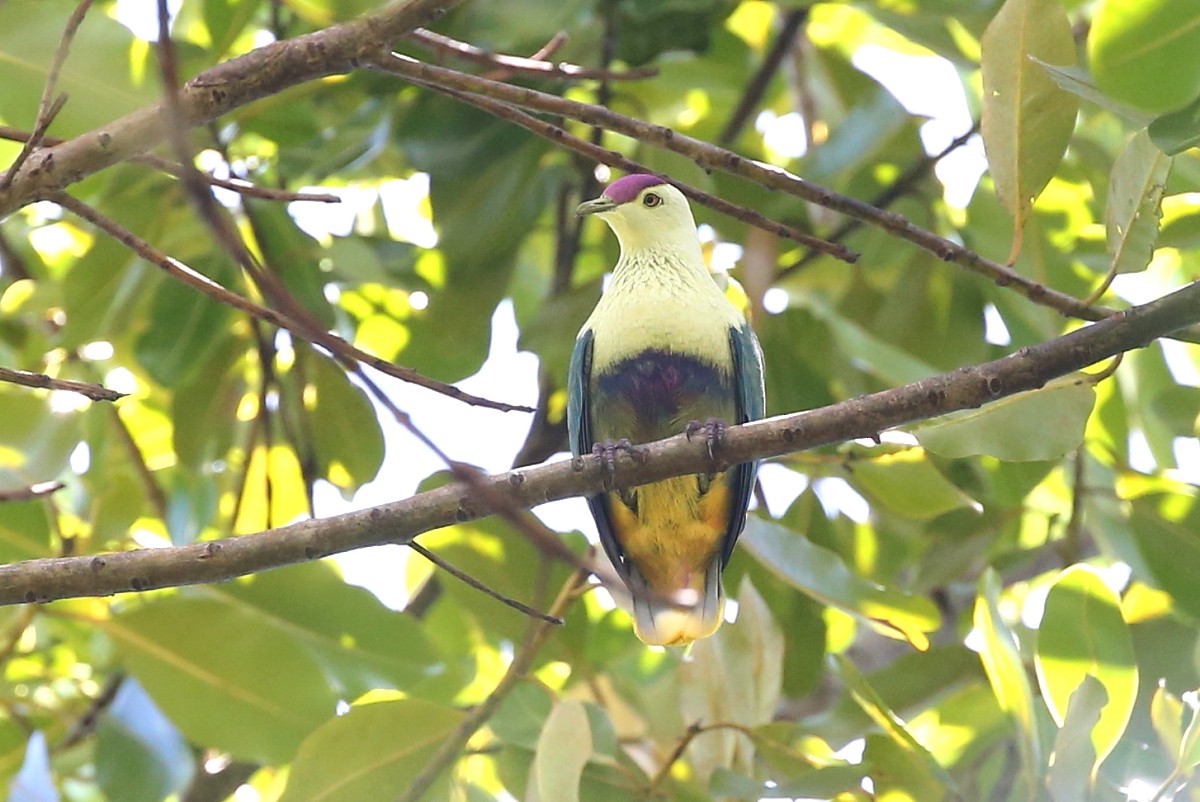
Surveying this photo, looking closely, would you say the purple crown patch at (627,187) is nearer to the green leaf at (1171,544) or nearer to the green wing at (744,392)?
the green wing at (744,392)

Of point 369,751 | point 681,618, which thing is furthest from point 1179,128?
point 369,751

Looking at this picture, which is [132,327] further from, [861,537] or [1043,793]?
[1043,793]

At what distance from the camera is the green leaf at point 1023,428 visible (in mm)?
2166

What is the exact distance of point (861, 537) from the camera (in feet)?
12.5

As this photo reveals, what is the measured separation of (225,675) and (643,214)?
4.59 ft

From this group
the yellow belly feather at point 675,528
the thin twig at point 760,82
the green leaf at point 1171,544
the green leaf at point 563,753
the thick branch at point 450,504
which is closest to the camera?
the thick branch at point 450,504

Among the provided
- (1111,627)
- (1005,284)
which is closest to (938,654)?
(1111,627)

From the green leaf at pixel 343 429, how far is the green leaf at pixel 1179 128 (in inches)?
86.6

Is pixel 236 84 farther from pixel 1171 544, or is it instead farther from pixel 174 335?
pixel 1171 544

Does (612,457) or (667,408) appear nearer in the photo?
(612,457)

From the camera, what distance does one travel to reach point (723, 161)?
5.99 ft

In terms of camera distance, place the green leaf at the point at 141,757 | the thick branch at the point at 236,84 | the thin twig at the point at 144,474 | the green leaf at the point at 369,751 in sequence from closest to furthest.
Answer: the thick branch at the point at 236,84
the green leaf at the point at 369,751
the green leaf at the point at 141,757
the thin twig at the point at 144,474

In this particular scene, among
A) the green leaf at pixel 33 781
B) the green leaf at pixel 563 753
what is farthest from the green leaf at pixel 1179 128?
the green leaf at pixel 33 781

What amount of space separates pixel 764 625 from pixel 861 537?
998 mm
